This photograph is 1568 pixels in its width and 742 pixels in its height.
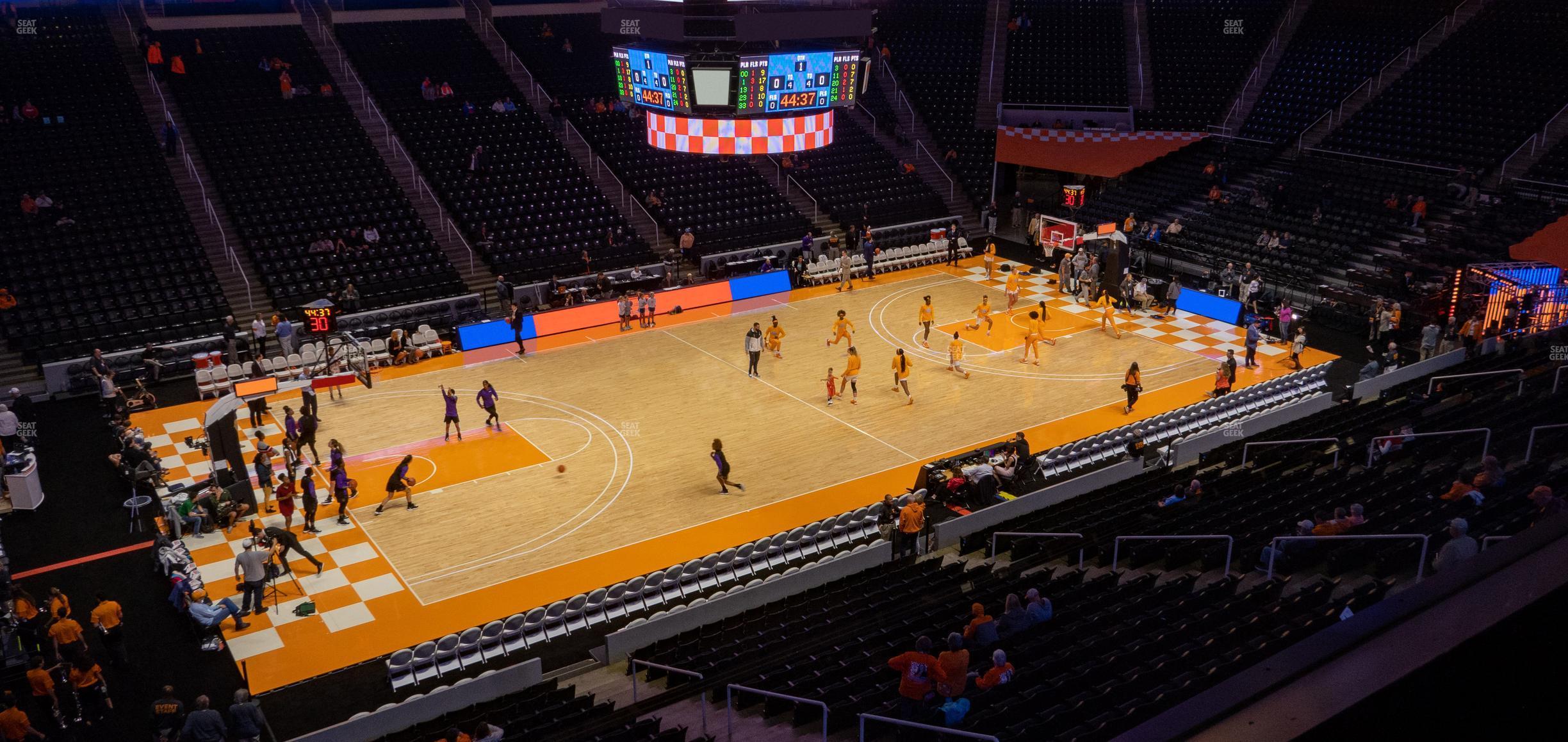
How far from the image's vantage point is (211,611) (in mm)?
16797

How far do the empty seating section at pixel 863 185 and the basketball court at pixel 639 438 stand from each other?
6734 mm

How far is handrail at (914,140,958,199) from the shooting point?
149 ft

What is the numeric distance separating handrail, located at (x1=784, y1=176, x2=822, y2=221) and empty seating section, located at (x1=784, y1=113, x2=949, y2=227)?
0.10 m

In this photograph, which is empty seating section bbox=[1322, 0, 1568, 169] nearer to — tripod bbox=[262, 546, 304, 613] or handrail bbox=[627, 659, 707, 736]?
handrail bbox=[627, 659, 707, 736]

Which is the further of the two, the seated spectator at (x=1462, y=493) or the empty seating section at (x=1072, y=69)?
the empty seating section at (x=1072, y=69)

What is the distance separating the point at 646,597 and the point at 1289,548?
9.40m

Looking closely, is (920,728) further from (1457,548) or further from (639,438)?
(639,438)

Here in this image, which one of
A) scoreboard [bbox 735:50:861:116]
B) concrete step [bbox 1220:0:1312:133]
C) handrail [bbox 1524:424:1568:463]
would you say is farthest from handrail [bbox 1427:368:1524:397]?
concrete step [bbox 1220:0:1312:133]

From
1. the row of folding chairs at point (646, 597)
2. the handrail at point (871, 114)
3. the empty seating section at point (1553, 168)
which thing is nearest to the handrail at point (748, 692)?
the row of folding chairs at point (646, 597)

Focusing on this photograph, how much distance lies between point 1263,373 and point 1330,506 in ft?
42.7

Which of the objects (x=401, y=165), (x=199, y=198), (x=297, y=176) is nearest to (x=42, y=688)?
(x=199, y=198)

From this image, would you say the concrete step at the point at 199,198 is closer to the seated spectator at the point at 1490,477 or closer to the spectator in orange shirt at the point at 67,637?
the spectator in orange shirt at the point at 67,637

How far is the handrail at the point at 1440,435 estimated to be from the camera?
17.5 m

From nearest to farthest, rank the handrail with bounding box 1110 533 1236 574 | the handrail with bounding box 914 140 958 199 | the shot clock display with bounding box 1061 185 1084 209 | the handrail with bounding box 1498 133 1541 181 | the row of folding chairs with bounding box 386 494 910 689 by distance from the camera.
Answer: the handrail with bounding box 1110 533 1236 574, the row of folding chairs with bounding box 386 494 910 689, the handrail with bounding box 1498 133 1541 181, the shot clock display with bounding box 1061 185 1084 209, the handrail with bounding box 914 140 958 199
